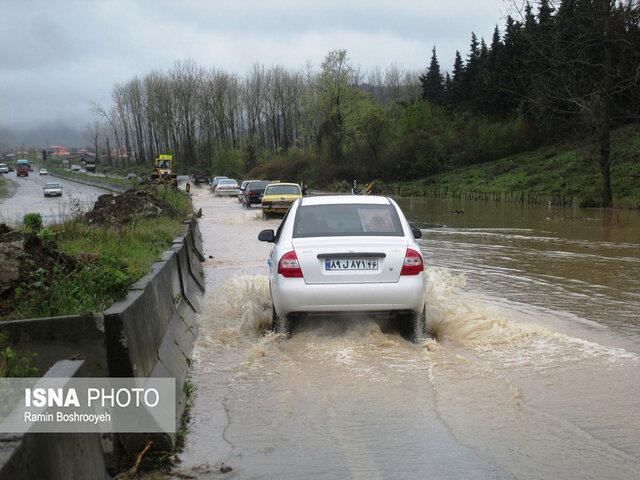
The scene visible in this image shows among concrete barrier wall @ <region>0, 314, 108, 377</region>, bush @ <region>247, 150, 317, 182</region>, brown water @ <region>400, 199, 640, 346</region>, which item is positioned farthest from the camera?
bush @ <region>247, 150, 317, 182</region>

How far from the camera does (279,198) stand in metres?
31.4

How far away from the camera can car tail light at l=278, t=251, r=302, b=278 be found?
7.79 m

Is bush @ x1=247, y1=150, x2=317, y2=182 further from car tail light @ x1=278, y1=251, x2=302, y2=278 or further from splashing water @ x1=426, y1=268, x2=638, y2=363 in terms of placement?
car tail light @ x1=278, y1=251, x2=302, y2=278

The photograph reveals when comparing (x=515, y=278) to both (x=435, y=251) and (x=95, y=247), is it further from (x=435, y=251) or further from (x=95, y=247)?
(x=95, y=247)

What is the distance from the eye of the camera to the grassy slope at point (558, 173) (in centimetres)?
4056

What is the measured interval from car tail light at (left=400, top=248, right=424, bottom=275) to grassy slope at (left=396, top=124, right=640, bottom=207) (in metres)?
29.0

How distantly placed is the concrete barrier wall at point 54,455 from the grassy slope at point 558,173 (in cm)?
3345

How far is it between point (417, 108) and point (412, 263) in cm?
7629

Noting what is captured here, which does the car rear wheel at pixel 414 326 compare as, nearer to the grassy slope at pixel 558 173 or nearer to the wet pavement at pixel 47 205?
the wet pavement at pixel 47 205

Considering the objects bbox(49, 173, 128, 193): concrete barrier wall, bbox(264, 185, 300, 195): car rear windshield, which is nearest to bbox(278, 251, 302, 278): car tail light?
bbox(264, 185, 300, 195): car rear windshield

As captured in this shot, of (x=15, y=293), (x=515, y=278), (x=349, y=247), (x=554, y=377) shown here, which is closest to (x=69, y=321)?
(x=15, y=293)

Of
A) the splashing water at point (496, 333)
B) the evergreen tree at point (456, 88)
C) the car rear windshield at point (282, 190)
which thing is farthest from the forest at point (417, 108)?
the splashing water at point (496, 333)

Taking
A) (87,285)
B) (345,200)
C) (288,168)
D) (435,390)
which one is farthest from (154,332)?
(288,168)

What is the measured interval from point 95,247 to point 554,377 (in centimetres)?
614
